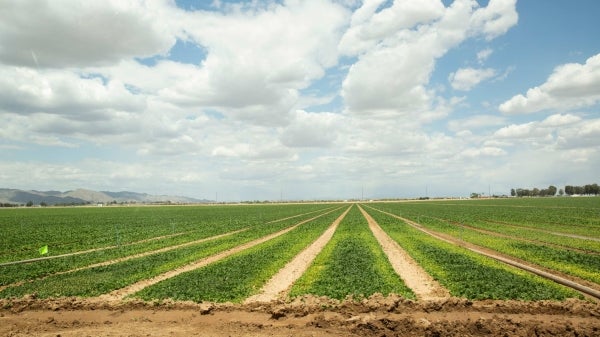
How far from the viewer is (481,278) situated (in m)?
17.3

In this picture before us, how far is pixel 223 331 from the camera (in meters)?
11.9

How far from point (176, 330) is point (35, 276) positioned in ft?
45.1

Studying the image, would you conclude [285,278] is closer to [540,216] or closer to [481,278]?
[481,278]

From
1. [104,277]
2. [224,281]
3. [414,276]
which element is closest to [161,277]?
[104,277]

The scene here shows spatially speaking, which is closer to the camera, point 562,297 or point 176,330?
point 176,330

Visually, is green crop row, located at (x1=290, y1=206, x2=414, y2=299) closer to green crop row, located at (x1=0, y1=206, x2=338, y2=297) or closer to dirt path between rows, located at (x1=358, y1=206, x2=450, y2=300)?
dirt path between rows, located at (x1=358, y1=206, x2=450, y2=300)

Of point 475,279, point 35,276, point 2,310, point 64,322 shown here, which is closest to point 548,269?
point 475,279

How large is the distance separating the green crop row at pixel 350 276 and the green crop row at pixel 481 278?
7.28 feet

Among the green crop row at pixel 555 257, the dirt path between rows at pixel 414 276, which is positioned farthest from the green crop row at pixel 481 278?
the green crop row at pixel 555 257

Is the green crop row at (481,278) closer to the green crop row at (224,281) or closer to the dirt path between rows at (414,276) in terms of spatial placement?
the dirt path between rows at (414,276)

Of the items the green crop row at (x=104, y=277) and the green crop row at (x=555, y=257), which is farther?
the green crop row at (x=555, y=257)

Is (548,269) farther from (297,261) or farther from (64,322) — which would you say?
(64,322)

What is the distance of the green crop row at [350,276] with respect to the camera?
15594mm

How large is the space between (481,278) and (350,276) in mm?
5938
